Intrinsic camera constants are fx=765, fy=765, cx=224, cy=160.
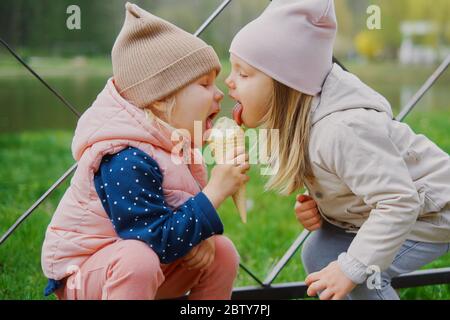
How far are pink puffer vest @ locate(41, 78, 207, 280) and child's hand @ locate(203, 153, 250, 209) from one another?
0.15 feet

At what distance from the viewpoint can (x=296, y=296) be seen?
146 cm

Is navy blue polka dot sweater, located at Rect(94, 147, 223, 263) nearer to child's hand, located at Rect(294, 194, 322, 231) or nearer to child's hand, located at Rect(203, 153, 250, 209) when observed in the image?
child's hand, located at Rect(203, 153, 250, 209)

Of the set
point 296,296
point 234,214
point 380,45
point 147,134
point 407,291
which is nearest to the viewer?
point 147,134

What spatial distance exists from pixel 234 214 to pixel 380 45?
1282 millimetres

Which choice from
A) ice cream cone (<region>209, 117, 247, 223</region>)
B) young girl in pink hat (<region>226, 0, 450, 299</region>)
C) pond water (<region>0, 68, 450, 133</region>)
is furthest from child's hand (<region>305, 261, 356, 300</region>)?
pond water (<region>0, 68, 450, 133</region>)

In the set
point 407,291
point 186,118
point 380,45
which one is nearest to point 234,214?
point 407,291

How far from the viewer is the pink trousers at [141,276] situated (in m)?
1.05

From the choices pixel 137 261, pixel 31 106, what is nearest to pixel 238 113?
pixel 137 261

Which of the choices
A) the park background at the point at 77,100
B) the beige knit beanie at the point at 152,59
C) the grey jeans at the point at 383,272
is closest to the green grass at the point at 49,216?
the park background at the point at 77,100

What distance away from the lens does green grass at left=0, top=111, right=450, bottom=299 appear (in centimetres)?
157

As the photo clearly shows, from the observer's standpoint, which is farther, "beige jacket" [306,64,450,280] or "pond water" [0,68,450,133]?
"pond water" [0,68,450,133]

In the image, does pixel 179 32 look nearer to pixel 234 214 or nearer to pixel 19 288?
pixel 19 288

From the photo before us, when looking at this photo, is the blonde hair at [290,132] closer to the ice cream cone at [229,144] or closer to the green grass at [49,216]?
the ice cream cone at [229,144]
